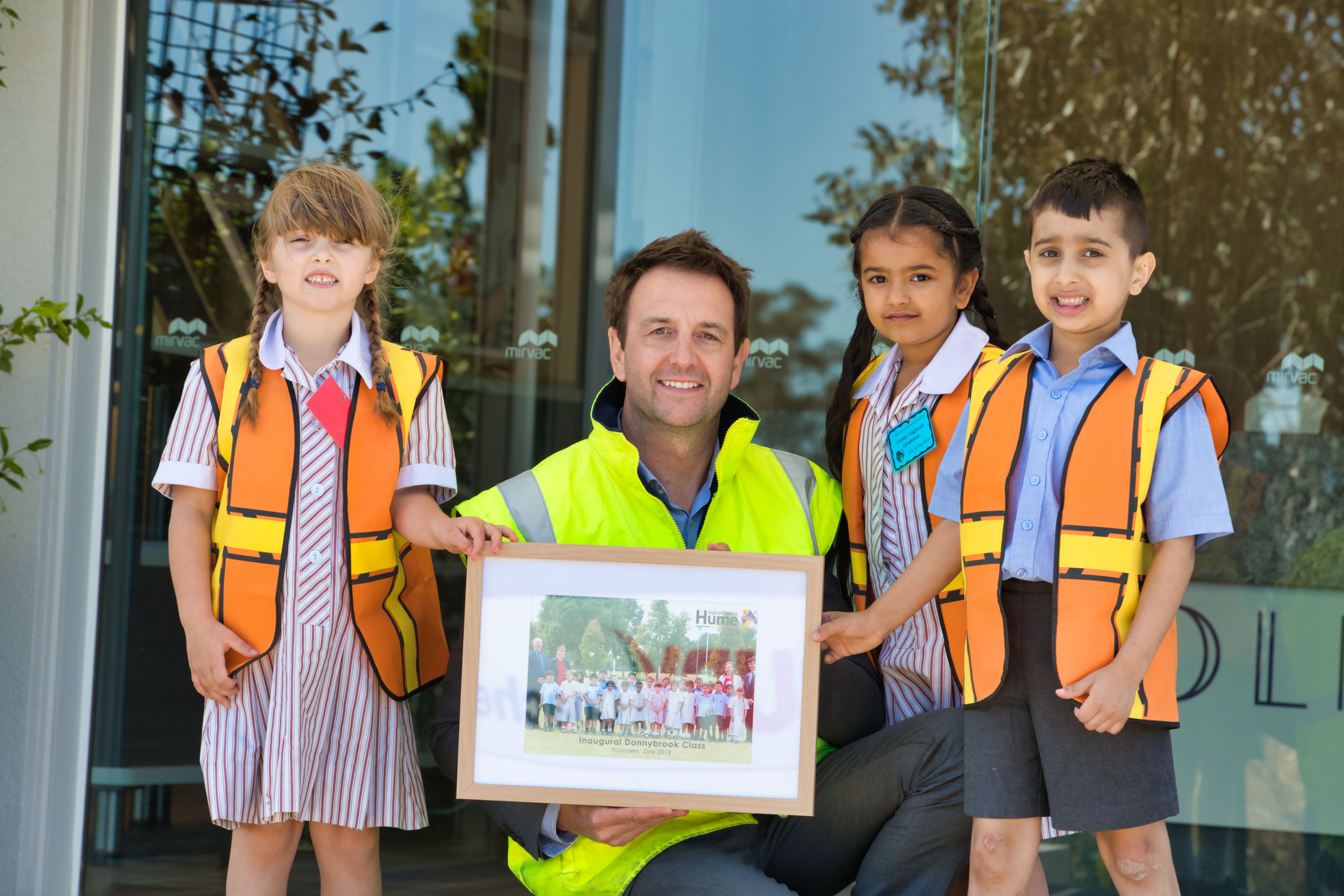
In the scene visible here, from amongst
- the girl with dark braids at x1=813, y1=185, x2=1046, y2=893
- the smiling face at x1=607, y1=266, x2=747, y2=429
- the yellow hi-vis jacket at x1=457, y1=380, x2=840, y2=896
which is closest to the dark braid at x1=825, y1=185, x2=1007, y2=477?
the girl with dark braids at x1=813, y1=185, x2=1046, y2=893

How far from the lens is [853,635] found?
77.7 inches

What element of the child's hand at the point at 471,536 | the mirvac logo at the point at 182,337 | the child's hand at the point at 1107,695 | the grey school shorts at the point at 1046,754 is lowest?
the grey school shorts at the point at 1046,754

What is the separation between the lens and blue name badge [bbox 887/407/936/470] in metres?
2.19

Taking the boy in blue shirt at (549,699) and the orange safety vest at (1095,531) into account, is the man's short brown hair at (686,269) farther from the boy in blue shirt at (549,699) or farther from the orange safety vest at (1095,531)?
the boy in blue shirt at (549,699)

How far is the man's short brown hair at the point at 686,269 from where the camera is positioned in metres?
2.18

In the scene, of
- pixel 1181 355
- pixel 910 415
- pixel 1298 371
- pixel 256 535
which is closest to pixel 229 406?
pixel 256 535

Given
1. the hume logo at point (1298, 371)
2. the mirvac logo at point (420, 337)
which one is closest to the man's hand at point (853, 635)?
the mirvac logo at point (420, 337)

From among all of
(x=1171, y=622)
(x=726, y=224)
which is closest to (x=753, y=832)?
(x=1171, y=622)

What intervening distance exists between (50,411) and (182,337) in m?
0.44

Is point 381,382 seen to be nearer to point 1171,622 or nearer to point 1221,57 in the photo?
point 1171,622

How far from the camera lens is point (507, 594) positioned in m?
1.89

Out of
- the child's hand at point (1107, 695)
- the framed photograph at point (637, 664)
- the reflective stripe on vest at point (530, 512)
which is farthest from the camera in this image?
the reflective stripe on vest at point (530, 512)

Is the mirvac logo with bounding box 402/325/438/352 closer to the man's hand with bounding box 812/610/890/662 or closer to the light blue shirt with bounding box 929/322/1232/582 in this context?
the man's hand with bounding box 812/610/890/662

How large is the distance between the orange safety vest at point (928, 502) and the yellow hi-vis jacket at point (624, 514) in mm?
122
